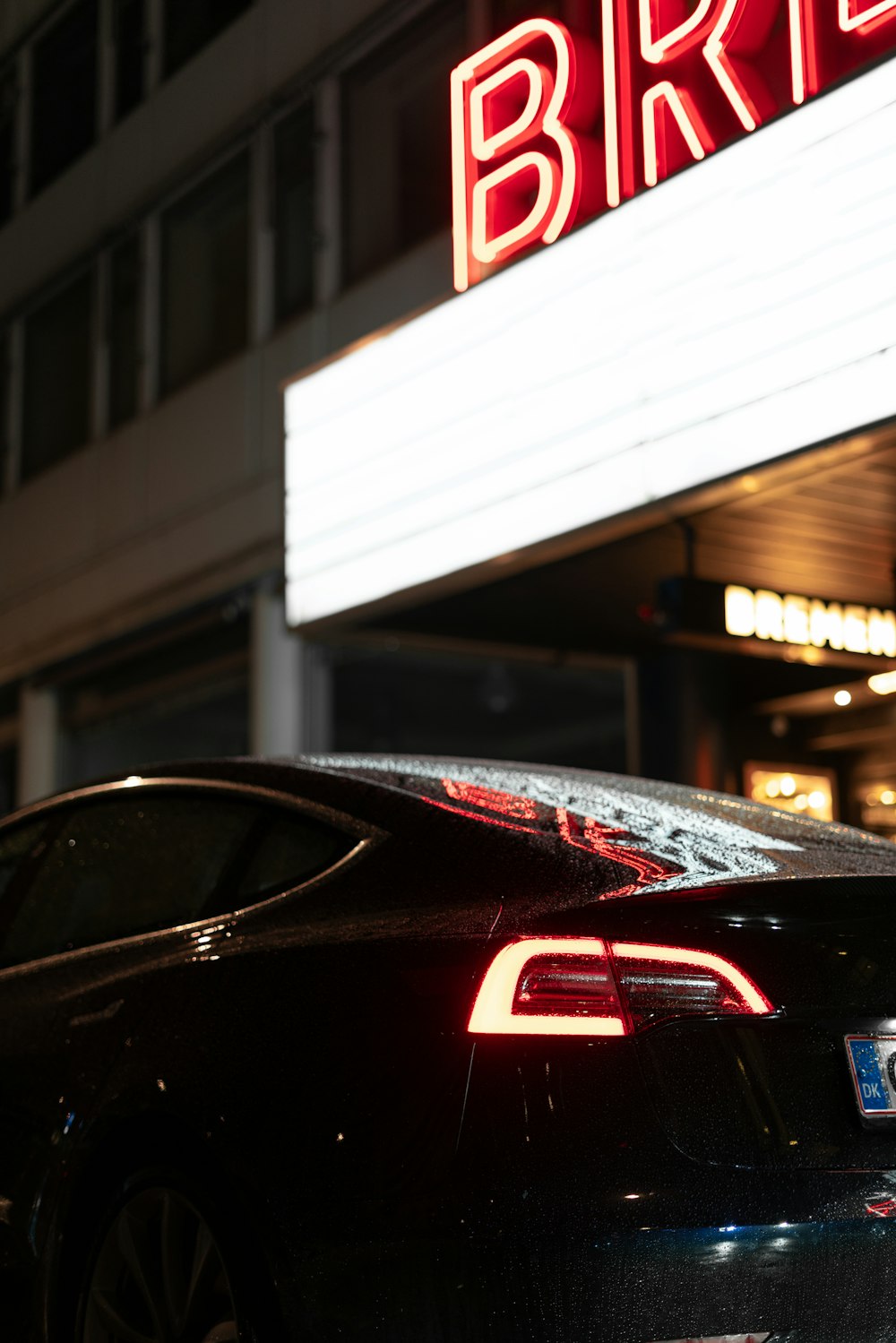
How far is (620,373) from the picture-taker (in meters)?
7.11

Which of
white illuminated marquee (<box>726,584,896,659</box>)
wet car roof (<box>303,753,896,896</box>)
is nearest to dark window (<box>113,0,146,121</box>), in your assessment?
white illuminated marquee (<box>726,584,896,659</box>)

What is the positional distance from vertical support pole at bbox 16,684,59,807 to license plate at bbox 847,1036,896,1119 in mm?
12875

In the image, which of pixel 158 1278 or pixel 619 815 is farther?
pixel 619 815

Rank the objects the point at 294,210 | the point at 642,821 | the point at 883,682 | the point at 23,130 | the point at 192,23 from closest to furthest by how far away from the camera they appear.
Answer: the point at 642,821 < the point at 883,682 < the point at 294,210 < the point at 192,23 < the point at 23,130

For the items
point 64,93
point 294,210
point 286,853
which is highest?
point 64,93

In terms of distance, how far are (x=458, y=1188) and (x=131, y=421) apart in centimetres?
1177

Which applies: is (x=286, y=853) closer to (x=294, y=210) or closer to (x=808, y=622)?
(x=808, y=622)

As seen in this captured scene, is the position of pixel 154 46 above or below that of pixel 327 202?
above

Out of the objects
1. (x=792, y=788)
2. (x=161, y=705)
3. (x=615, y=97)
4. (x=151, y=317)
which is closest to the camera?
(x=615, y=97)

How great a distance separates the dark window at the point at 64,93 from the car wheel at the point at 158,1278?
43.6ft

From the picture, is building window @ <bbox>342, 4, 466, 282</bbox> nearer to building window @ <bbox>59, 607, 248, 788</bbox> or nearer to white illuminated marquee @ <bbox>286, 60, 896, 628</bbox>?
white illuminated marquee @ <bbox>286, 60, 896, 628</bbox>

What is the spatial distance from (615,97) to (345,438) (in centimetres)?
221

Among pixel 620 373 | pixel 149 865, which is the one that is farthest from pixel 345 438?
pixel 149 865

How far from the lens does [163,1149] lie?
9.55 feet
